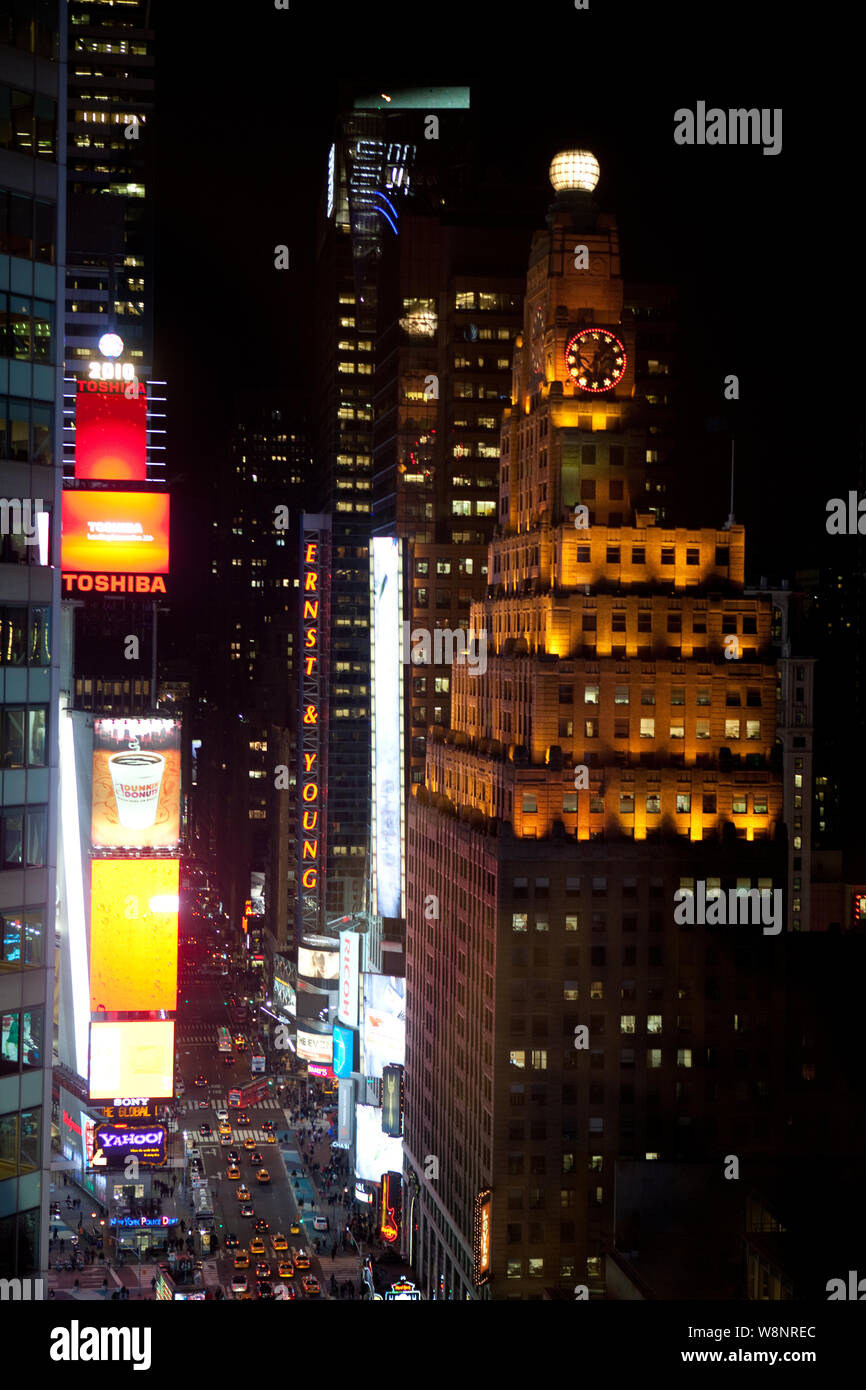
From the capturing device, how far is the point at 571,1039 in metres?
67.2

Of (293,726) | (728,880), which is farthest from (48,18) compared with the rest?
(293,726)

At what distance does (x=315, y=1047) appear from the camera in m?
122

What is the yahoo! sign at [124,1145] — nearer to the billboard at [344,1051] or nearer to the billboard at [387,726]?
the billboard at [344,1051]

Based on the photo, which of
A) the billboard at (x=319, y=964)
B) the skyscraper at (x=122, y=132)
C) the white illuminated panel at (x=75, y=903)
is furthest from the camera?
the billboard at (x=319, y=964)

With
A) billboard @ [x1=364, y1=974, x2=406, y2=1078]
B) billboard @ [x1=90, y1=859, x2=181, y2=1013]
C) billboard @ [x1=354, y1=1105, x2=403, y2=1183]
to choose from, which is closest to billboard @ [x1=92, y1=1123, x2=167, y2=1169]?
billboard @ [x1=90, y1=859, x2=181, y2=1013]

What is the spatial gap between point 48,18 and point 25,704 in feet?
43.7

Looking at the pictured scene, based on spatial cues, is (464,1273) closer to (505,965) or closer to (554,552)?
(505,965)

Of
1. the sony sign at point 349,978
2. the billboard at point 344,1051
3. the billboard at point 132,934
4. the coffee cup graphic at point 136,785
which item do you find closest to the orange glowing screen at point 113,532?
the coffee cup graphic at point 136,785

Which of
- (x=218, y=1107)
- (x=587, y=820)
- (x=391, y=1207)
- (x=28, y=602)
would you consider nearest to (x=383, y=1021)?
(x=391, y=1207)

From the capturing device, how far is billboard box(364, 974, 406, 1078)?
306ft

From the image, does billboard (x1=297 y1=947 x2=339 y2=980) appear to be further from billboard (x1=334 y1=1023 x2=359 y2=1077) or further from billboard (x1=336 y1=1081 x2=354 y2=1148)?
billboard (x1=334 y1=1023 x2=359 y2=1077)

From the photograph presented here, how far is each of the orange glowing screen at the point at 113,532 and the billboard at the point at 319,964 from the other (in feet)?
223

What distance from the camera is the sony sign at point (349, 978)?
340ft

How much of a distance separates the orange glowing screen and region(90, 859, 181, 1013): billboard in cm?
2068
